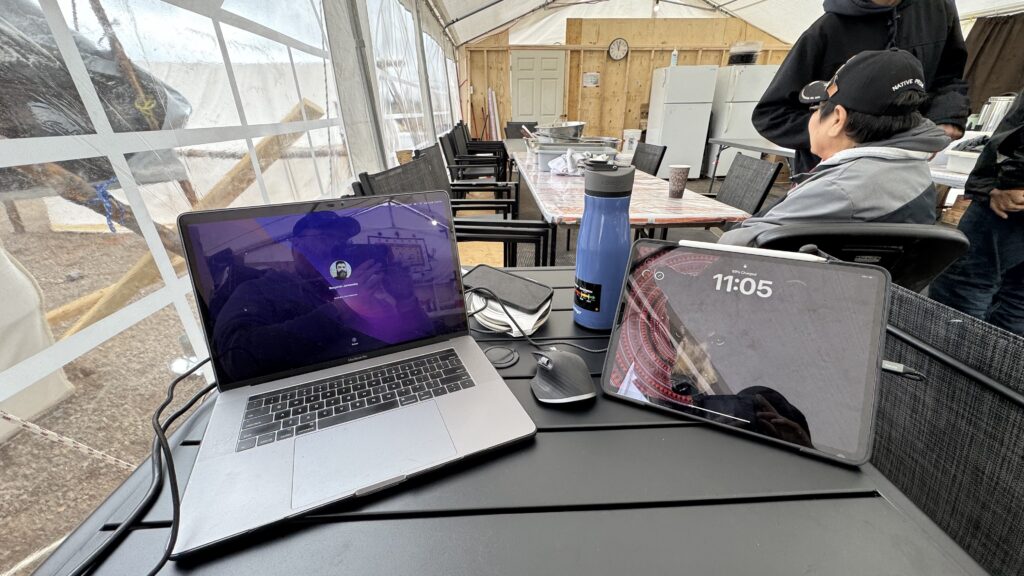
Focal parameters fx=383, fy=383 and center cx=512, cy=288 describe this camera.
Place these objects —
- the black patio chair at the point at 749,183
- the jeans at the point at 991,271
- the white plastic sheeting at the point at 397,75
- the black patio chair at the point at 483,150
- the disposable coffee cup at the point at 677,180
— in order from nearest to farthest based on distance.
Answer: the jeans at the point at 991,271 → the disposable coffee cup at the point at 677,180 → the black patio chair at the point at 749,183 → the white plastic sheeting at the point at 397,75 → the black patio chair at the point at 483,150

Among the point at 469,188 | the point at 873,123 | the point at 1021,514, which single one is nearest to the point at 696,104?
the point at 469,188

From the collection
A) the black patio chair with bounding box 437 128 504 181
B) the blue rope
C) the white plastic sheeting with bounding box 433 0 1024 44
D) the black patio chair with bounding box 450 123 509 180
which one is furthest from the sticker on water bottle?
the white plastic sheeting with bounding box 433 0 1024 44

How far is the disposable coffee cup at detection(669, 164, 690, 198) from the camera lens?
1.78 m

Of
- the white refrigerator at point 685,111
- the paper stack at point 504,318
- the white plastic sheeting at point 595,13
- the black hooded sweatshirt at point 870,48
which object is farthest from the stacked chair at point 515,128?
the paper stack at point 504,318

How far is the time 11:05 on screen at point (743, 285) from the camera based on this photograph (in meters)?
0.52

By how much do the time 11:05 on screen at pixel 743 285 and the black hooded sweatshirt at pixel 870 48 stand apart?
45.3 inches

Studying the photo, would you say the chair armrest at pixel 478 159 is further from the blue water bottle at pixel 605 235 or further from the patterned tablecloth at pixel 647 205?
the blue water bottle at pixel 605 235

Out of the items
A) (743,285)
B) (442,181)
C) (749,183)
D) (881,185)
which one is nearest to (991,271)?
(749,183)

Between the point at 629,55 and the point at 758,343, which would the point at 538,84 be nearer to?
the point at 629,55

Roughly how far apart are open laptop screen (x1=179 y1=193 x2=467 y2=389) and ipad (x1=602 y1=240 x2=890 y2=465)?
32 centimetres

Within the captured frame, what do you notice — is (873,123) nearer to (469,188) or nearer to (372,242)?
(372,242)

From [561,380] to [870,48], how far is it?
65.9 inches

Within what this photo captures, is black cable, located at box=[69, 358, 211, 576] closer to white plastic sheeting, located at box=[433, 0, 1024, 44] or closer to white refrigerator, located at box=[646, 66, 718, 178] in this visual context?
white plastic sheeting, located at box=[433, 0, 1024, 44]

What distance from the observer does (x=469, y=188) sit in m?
2.58
